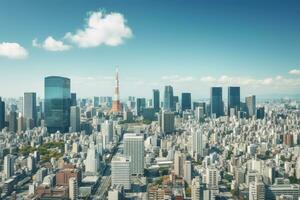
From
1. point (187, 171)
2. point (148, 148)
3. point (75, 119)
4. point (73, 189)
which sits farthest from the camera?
point (75, 119)

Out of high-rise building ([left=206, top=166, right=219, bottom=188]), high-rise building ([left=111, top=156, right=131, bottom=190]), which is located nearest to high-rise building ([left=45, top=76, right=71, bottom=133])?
high-rise building ([left=111, top=156, right=131, bottom=190])

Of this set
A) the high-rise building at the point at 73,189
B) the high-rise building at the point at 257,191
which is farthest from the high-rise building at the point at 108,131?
the high-rise building at the point at 257,191

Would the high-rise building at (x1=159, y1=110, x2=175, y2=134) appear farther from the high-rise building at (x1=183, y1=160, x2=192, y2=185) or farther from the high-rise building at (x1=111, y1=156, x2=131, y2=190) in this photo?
the high-rise building at (x1=111, y1=156, x2=131, y2=190)

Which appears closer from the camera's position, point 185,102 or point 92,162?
point 92,162

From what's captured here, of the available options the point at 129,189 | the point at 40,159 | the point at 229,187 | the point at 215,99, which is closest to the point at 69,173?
the point at 129,189

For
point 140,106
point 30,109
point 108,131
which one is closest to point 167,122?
point 140,106

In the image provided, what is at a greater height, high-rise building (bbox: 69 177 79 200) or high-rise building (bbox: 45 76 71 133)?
high-rise building (bbox: 45 76 71 133)

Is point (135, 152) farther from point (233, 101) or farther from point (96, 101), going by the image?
point (233, 101)
